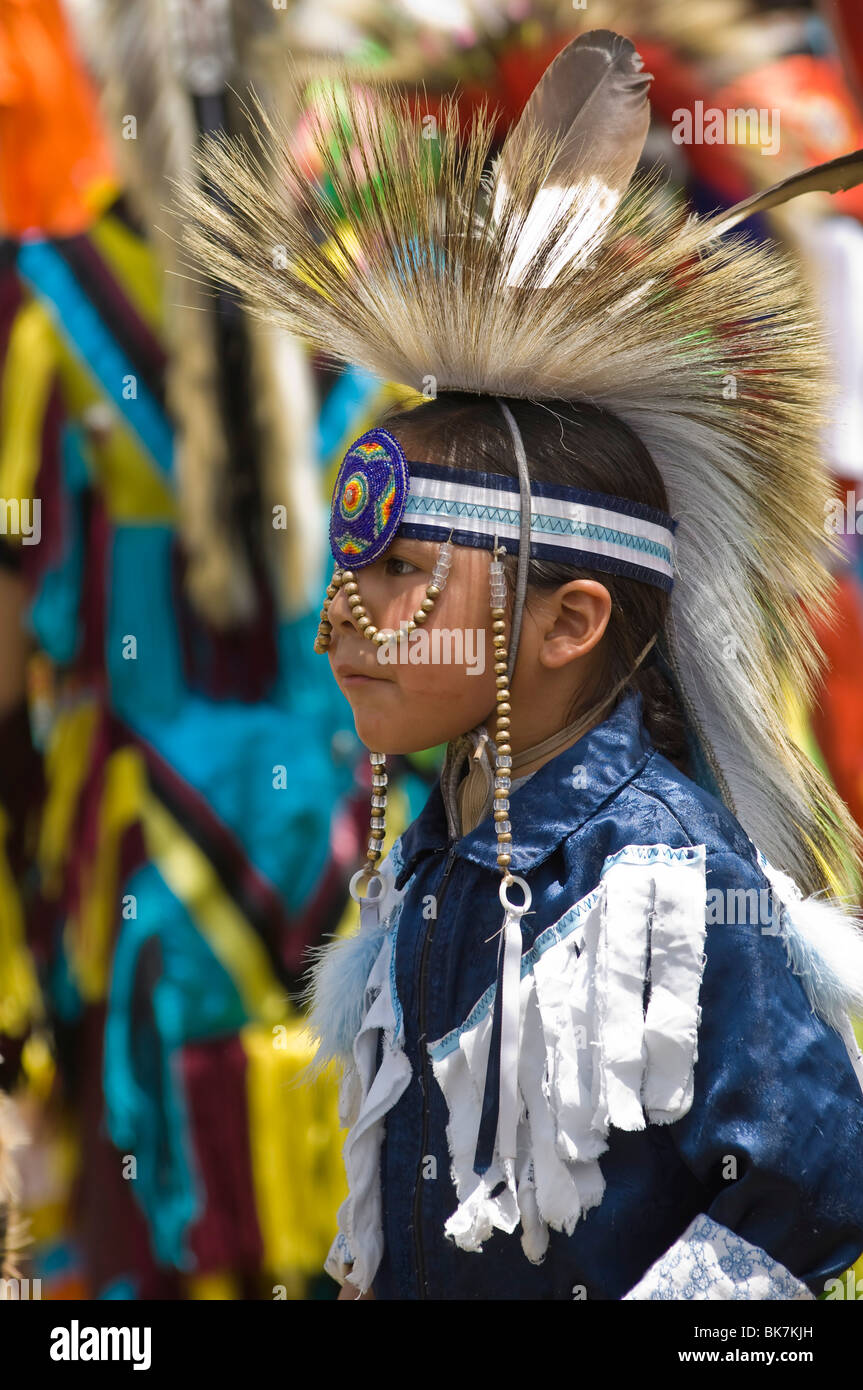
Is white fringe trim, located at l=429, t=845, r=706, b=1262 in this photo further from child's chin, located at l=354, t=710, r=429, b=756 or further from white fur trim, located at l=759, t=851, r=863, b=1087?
child's chin, located at l=354, t=710, r=429, b=756

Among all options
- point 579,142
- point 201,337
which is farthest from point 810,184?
point 201,337

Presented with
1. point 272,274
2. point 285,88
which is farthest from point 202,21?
point 272,274

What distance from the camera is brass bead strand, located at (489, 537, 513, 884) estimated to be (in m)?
1.47

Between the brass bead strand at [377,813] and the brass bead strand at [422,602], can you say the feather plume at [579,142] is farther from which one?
the brass bead strand at [377,813]

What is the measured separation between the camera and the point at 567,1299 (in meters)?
1.42

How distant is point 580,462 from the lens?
153cm

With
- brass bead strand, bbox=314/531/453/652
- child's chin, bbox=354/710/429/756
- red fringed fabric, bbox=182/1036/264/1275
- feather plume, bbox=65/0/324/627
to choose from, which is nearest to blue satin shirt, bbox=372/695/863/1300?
child's chin, bbox=354/710/429/756

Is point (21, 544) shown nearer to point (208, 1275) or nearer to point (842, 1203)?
point (208, 1275)

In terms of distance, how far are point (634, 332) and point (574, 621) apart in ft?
1.06

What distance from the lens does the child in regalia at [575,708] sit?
1.36 metres

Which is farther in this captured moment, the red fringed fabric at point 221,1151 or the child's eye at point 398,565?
the red fringed fabric at point 221,1151

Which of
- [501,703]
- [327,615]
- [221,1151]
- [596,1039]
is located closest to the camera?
[596,1039]

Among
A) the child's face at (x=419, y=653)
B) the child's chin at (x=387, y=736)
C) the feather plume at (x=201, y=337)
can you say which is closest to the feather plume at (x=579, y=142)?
the child's face at (x=419, y=653)

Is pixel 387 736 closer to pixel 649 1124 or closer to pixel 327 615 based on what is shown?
pixel 327 615
